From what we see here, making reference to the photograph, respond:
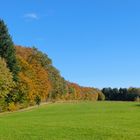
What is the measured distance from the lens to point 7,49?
78.6 meters

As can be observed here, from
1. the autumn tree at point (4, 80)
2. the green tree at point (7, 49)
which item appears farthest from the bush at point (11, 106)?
the autumn tree at point (4, 80)

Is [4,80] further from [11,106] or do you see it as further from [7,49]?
[11,106]

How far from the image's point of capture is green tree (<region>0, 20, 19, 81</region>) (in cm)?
7850

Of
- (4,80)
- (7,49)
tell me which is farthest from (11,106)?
(4,80)

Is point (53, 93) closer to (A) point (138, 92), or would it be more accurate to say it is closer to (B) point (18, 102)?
(B) point (18, 102)

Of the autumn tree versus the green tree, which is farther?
the green tree

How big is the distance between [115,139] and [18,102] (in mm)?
60501

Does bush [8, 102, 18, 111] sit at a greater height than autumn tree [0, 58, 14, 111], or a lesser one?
lesser

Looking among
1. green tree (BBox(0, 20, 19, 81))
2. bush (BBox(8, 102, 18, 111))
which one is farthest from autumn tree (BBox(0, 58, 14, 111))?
bush (BBox(8, 102, 18, 111))

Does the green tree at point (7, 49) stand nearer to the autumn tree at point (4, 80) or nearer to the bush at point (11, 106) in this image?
the autumn tree at point (4, 80)

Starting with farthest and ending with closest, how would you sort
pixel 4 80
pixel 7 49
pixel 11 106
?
pixel 11 106
pixel 7 49
pixel 4 80

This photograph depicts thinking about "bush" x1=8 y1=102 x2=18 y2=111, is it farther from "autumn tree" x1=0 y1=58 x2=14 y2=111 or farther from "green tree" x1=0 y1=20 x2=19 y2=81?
"autumn tree" x1=0 y1=58 x2=14 y2=111

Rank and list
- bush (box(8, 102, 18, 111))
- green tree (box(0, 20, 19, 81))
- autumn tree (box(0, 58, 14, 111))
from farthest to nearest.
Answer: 1. bush (box(8, 102, 18, 111))
2. green tree (box(0, 20, 19, 81))
3. autumn tree (box(0, 58, 14, 111))

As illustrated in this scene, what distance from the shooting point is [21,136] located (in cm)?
2803
